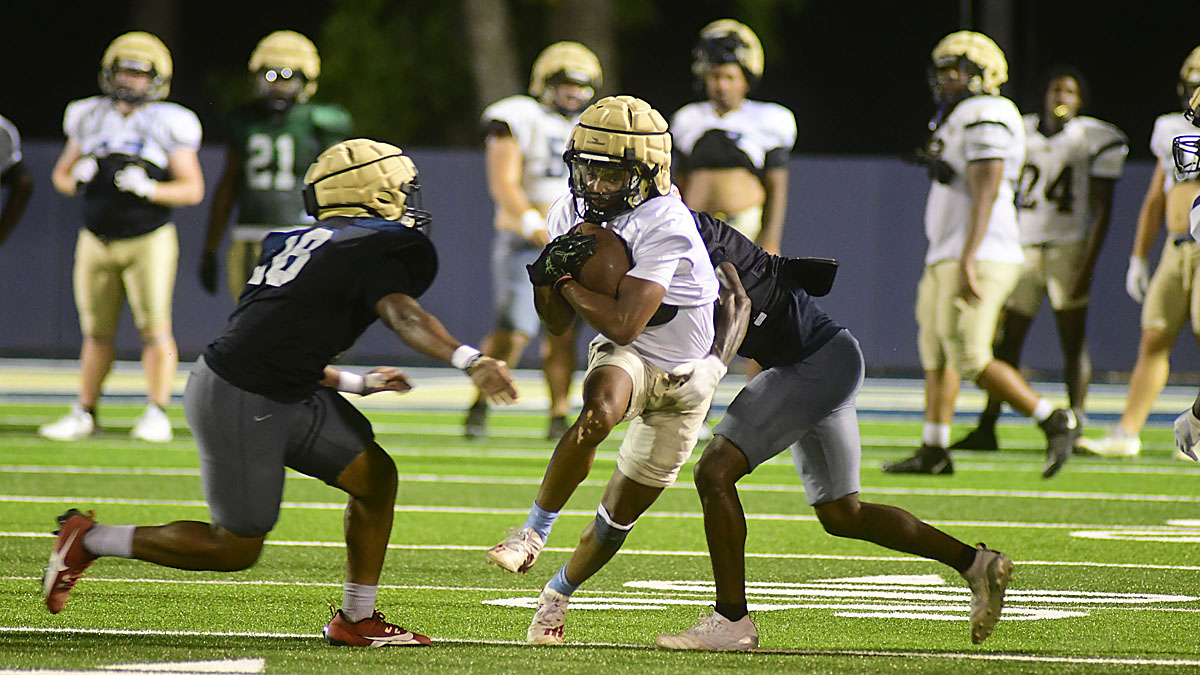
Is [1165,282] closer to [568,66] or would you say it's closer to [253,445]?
[568,66]

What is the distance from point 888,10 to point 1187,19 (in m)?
3.13

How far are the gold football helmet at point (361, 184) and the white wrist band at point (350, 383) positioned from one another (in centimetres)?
38

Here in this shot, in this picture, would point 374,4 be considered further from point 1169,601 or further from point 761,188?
point 1169,601

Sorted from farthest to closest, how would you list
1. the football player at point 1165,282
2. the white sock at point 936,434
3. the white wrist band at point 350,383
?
the football player at point 1165,282 < the white sock at point 936,434 < the white wrist band at point 350,383

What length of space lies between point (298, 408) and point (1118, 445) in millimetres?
5851

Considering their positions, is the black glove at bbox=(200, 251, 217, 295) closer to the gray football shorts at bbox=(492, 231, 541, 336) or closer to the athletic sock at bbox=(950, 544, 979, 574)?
the gray football shorts at bbox=(492, 231, 541, 336)

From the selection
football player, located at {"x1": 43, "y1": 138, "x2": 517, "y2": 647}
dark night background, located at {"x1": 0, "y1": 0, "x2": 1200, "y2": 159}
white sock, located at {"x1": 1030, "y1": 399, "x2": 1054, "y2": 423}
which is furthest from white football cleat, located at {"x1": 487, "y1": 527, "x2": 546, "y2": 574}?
dark night background, located at {"x1": 0, "y1": 0, "x2": 1200, "y2": 159}

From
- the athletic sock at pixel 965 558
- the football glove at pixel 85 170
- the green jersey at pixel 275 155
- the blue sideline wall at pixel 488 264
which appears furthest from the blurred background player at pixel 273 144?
the blue sideline wall at pixel 488 264

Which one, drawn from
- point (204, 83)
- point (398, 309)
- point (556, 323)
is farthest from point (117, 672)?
point (204, 83)

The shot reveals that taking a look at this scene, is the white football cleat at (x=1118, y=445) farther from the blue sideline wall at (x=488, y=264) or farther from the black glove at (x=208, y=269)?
the blue sideline wall at (x=488, y=264)

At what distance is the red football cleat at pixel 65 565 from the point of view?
14.1ft

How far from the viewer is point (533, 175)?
31.6 feet

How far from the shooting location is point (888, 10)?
20578 millimetres

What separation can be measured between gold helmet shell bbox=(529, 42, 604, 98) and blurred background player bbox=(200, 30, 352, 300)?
1014mm
